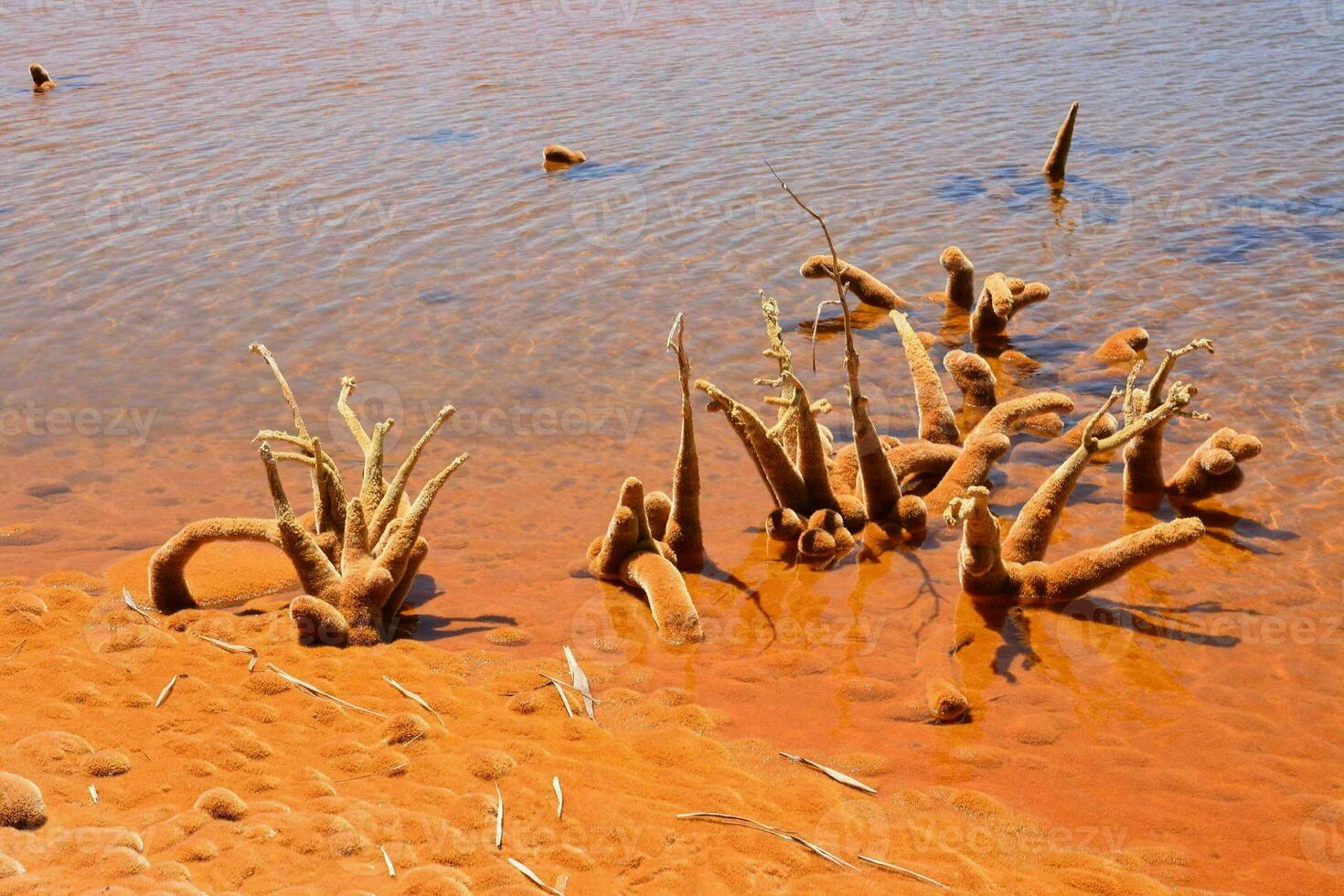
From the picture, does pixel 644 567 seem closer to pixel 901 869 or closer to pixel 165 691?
pixel 165 691

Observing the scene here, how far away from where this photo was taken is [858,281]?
32.1 feet

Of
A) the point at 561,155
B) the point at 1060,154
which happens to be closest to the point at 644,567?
the point at 561,155

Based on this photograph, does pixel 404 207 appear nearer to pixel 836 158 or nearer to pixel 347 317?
pixel 347 317

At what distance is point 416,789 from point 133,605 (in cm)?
242

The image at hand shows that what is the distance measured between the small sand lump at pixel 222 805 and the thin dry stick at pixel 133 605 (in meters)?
1.95

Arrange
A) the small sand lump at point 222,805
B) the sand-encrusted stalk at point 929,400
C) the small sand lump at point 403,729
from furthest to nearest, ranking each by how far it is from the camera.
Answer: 1. the sand-encrusted stalk at point 929,400
2. the small sand lump at point 403,729
3. the small sand lump at point 222,805

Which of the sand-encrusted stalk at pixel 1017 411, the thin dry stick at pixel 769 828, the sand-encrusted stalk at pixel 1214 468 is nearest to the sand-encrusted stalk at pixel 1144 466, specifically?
the sand-encrusted stalk at pixel 1214 468

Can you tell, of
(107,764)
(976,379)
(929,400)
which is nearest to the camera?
(107,764)

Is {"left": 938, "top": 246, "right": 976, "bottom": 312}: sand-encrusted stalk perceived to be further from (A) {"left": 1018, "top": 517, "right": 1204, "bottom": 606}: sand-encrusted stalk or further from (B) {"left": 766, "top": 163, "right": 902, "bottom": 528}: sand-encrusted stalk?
(A) {"left": 1018, "top": 517, "right": 1204, "bottom": 606}: sand-encrusted stalk

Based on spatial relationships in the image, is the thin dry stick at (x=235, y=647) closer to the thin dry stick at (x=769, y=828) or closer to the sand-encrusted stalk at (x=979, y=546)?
the thin dry stick at (x=769, y=828)

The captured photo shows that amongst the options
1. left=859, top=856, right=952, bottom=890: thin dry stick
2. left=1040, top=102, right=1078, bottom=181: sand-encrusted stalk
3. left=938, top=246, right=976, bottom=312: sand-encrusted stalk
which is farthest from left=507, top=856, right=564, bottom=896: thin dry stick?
left=1040, top=102, right=1078, bottom=181: sand-encrusted stalk

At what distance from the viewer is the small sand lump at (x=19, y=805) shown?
323 cm

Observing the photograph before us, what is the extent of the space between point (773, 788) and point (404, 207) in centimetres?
1023

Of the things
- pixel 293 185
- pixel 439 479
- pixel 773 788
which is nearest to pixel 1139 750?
pixel 773 788
